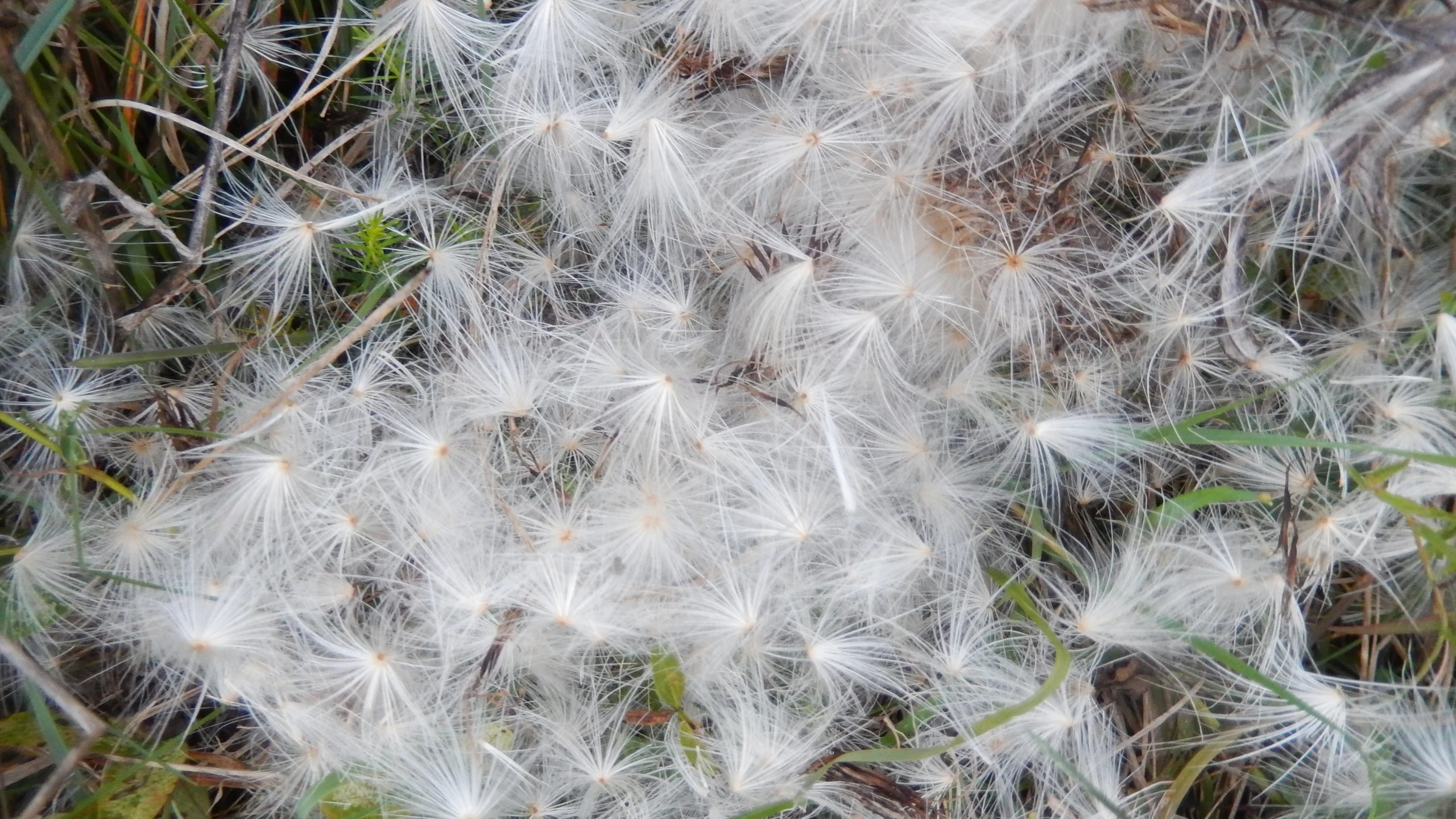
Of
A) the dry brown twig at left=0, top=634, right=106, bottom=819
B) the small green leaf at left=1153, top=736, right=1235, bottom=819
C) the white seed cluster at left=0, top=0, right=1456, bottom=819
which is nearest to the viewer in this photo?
the dry brown twig at left=0, top=634, right=106, bottom=819

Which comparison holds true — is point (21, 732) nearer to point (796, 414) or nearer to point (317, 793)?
point (317, 793)

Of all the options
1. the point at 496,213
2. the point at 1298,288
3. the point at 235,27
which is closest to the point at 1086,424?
the point at 1298,288

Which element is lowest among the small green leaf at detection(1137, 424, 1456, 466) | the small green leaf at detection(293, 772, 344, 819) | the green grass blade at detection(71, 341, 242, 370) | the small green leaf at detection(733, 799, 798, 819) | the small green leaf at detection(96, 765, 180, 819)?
the small green leaf at detection(96, 765, 180, 819)

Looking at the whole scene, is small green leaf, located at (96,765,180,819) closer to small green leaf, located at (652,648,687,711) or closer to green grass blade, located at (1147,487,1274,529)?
small green leaf, located at (652,648,687,711)

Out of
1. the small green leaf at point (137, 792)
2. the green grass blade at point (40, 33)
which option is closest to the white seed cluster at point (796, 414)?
the small green leaf at point (137, 792)

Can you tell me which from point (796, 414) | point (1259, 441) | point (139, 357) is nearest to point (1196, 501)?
point (1259, 441)

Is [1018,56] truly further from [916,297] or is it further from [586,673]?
[586,673]

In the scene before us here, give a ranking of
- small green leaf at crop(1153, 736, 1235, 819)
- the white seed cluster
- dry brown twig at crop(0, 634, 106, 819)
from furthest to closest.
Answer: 1. small green leaf at crop(1153, 736, 1235, 819)
2. the white seed cluster
3. dry brown twig at crop(0, 634, 106, 819)

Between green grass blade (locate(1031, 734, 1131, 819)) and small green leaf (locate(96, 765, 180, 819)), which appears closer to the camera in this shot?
green grass blade (locate(1031, 734, 1131, 819))

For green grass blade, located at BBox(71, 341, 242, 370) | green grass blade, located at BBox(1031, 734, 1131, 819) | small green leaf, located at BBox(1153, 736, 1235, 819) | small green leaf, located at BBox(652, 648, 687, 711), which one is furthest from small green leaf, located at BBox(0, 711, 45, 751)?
small green leaf, located at BBox(1153, 736, 1235, 819)

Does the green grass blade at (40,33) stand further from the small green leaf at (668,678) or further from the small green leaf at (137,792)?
the small green leaf at (668,678)
